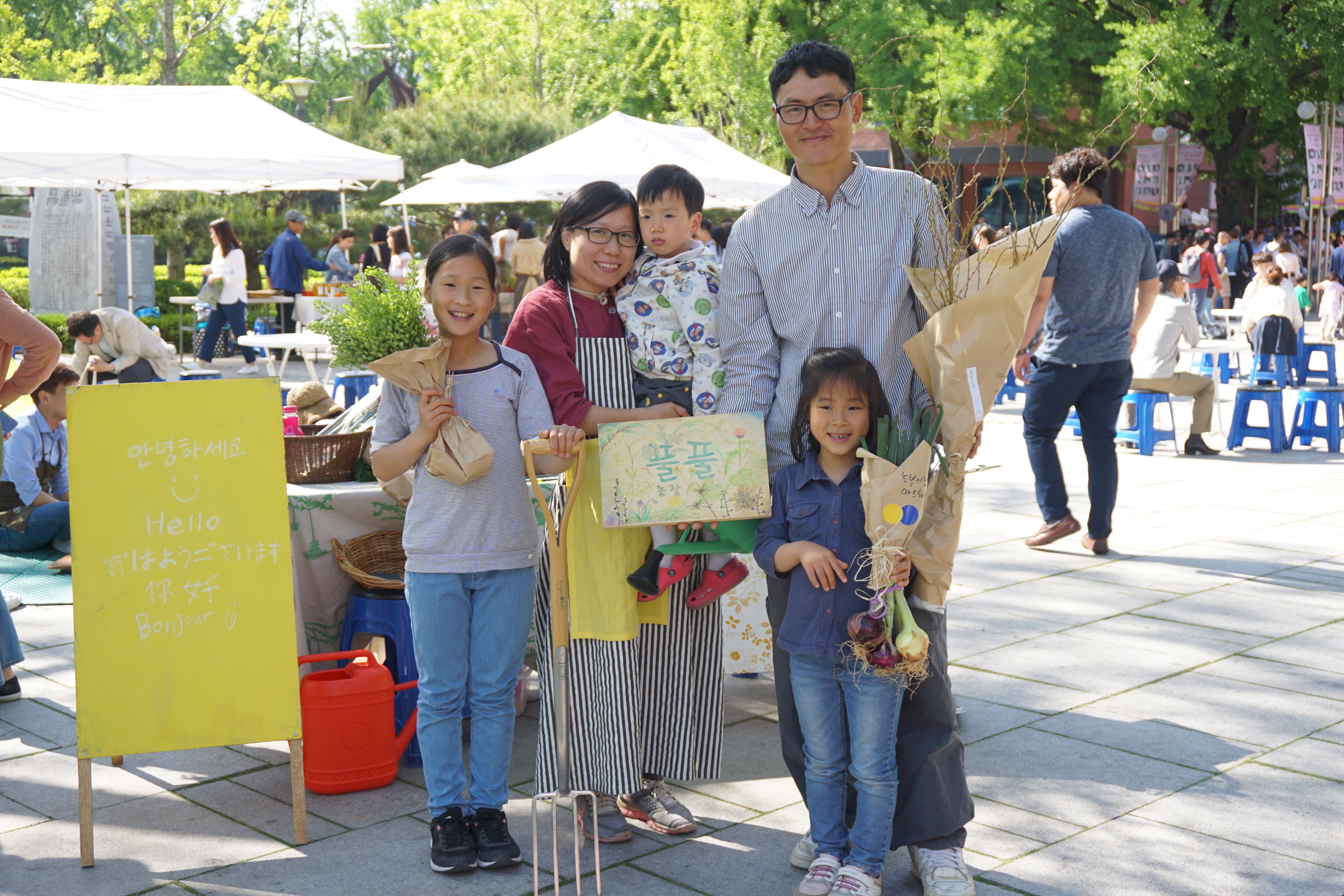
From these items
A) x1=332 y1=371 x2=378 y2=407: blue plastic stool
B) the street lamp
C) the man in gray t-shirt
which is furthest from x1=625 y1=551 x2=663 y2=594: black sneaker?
the street lamp

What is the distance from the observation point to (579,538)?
11.1 ft

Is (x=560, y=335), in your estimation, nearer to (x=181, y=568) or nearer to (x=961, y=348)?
(x=961, y=348)

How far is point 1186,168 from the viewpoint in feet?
97.9

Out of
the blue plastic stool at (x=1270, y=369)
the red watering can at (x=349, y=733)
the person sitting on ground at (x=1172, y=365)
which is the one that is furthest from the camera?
the blue plastic stool at (x=1270, y=369)

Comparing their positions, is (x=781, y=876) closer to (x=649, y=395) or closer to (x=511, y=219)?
(x=649, y=395)

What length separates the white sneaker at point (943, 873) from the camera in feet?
10.1

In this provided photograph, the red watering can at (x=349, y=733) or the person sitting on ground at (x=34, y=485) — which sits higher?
the person sitting on ground at (x=34, y=485)

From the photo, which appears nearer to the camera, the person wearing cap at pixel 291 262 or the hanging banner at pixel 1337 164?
the person wearing cap at pixel 291 262

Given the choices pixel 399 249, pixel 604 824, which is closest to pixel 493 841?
pixel 604 824

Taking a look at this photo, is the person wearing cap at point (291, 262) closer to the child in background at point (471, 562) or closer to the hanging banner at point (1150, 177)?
the child in background at point (471, 562)

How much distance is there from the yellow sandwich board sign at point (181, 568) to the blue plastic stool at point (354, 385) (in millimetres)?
6909

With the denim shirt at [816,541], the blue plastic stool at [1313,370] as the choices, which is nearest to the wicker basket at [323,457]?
the denim shirt at [816,541]

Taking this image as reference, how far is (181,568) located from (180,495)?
208 millimetres

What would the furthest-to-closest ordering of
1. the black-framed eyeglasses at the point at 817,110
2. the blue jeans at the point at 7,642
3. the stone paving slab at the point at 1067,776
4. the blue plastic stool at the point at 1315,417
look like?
the blue plastic stool at the point at 1315,417 < the blue jeans at the point at 7,642 < the stone paving slab at the point at 1067,776 < the black-framed eyeglasses at the point at 817,110
